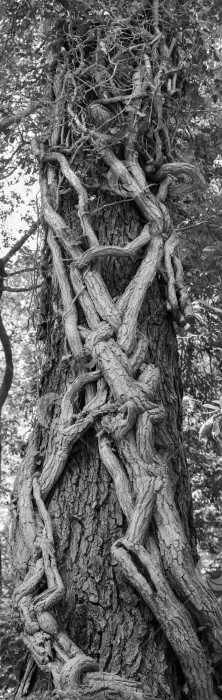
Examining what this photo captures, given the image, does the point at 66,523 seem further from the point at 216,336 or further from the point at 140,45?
the point at 216,336

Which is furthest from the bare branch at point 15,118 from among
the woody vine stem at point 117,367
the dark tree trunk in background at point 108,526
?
the dark tree trunk in background at point 108,526

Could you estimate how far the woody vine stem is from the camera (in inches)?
72.4

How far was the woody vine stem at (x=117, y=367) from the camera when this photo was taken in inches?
72.4

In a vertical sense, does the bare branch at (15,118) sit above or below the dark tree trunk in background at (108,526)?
above

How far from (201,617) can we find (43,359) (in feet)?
3.00

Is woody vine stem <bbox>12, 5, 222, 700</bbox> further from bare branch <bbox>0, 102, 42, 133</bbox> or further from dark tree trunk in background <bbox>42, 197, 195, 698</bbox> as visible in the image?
bare branch <bbox>0, 102, 42, 133</bbox>

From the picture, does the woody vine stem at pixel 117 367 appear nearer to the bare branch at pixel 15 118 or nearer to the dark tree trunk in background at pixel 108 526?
the dark tree trunk in background at pixel 108 526

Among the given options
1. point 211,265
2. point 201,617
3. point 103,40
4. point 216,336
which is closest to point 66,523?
point 201,617

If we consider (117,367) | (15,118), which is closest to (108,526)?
(117,367)

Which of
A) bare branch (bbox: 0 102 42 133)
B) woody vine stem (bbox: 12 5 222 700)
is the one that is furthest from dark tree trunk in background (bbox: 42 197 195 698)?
bare branch (bbox: 0 102 42 133)

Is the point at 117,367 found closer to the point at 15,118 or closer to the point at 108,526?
the point at 108,526

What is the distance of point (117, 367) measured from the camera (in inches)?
83.1

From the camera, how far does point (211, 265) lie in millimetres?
3117

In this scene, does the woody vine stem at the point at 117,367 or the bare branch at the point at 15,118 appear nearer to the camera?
the woody vine stem at the point at 117,367
